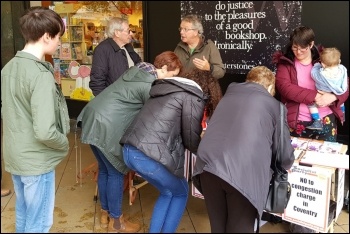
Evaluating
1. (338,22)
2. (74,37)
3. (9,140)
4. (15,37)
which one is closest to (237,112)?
(9,140)

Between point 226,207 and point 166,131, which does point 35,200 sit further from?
point 226,207

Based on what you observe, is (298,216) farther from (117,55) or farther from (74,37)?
(74,37)

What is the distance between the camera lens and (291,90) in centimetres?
290

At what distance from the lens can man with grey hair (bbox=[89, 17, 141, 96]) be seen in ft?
11.0

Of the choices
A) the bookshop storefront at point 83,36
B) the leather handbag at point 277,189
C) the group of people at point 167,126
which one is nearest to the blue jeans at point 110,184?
the group of people at point 167,126

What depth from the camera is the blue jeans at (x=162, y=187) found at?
233cm

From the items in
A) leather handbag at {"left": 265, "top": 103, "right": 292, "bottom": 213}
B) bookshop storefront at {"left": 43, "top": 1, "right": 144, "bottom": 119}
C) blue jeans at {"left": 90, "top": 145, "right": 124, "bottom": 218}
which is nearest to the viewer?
leather handbag at {"left": 265, "top": 103, "right": 292, "bottom": 213}

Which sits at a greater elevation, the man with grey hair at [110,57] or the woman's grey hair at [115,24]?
the woman's grey hair at [115,24]

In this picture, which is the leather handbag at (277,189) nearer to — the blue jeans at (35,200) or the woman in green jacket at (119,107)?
the woman in green jacket at (119,107)

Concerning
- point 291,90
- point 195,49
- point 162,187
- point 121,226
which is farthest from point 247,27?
point 121,226

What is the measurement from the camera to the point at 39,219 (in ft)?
6.98

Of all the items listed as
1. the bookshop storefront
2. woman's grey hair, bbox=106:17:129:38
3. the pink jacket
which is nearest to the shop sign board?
the pink jacket

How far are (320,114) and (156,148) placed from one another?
1.42 m

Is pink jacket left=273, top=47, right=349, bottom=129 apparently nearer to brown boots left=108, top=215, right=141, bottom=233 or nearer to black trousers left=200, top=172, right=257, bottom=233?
black trousers left=200, top=172, right=257, bottom=233
